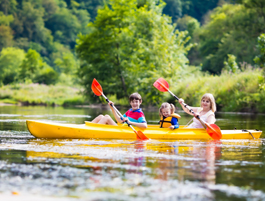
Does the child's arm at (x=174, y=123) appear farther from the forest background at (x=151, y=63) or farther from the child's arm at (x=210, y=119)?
the forest background at (x=151, y=63)

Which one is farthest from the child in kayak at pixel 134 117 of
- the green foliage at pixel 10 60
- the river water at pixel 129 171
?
the green foliage at pixel 10 60

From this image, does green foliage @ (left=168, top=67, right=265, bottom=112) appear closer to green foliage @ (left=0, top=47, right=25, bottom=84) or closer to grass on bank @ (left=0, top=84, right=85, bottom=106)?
grass on bank @ (left=0, top=84, right=85, bottom=106)

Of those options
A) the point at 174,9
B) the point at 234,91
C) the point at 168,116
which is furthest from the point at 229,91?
the point at 174,9

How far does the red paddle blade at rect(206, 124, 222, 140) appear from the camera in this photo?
764cm

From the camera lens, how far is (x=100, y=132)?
7.55 metres

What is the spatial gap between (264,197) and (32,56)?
4147 centimetres

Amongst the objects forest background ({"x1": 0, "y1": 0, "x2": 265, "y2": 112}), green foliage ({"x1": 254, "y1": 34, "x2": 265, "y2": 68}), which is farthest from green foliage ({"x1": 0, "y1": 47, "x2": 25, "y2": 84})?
green foliage ({"x1": 254, "y1": 34, "x2": 265, "y2": 68})

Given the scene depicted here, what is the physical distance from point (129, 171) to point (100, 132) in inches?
123

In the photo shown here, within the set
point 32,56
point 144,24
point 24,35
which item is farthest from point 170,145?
point 24,35

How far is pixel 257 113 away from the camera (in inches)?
653

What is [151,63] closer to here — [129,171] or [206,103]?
[206,103]

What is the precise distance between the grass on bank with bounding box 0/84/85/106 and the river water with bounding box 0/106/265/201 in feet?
78.0

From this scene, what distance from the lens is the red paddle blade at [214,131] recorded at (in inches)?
301

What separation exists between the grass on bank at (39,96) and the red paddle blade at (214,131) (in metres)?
22.5
